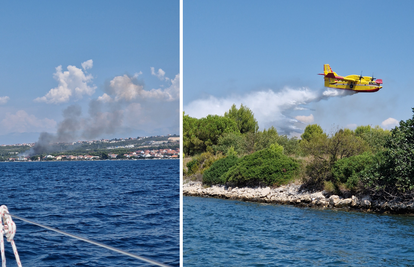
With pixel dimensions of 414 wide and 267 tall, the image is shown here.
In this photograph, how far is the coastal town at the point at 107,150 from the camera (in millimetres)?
67688

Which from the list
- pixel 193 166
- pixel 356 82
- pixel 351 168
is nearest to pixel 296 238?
pixel 351 168

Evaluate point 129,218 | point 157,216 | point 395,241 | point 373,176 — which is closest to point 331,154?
point 373,176

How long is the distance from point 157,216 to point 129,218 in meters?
1.22

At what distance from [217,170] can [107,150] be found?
5771 centimetres

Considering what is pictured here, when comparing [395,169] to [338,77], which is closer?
[395,169]

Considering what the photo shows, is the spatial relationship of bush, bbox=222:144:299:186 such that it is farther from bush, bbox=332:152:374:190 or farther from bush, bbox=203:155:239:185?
bush, bbox=332:152:374:190

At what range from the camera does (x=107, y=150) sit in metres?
77.6

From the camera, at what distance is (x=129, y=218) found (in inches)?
579

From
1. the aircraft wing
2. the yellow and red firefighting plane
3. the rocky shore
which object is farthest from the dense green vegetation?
the yellow and red firefighting plane

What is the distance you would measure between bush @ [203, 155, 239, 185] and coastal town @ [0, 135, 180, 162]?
41100 mm

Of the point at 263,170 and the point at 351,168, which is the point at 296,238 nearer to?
the point at 351,168

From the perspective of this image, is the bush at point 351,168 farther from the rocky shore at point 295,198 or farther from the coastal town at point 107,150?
the coastal town at point 107,150

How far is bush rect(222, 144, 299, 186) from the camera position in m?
20.6

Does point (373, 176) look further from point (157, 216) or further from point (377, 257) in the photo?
point (157, 216)
